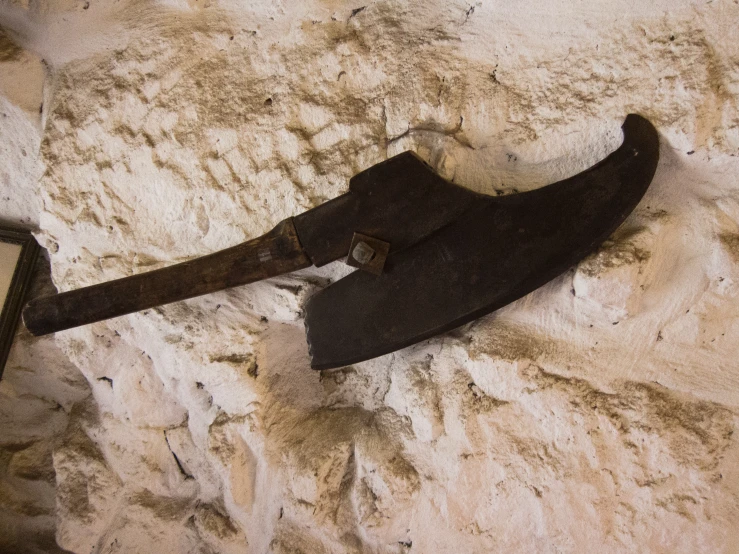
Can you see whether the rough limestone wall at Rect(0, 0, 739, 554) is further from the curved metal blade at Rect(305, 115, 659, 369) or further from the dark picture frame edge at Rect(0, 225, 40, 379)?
the dark picture frame edge at Rect(0, 225, 40, 379)

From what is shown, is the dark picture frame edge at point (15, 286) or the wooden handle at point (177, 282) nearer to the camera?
the wooden handle at point (177, 282)

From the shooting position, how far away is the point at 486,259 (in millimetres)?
861

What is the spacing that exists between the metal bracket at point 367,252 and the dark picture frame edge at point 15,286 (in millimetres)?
1013

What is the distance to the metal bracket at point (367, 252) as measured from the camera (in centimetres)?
88

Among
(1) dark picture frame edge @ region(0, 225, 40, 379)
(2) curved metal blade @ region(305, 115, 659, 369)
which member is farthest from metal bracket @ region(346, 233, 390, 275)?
(1) dark picture frame edge @ region(0, 225, 40, 379)

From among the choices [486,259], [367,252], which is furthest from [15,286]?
[486,259]

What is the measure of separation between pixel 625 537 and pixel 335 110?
94 centimetres

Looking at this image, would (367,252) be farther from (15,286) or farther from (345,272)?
(15,286)

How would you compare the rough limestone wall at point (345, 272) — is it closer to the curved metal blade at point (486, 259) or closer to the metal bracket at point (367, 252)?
the curved metal blade at point (486, 259)

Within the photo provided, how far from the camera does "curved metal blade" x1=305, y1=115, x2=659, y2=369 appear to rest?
2.67 ft

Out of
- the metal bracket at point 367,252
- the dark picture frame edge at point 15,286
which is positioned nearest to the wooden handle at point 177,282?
the metal bracket at point 367,252

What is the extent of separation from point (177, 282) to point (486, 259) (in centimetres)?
56

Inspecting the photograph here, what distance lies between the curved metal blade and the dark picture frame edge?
937 millimetres

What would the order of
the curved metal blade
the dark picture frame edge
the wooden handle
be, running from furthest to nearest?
the dark picture frame edge < the wooden handle < the curved metal blade
